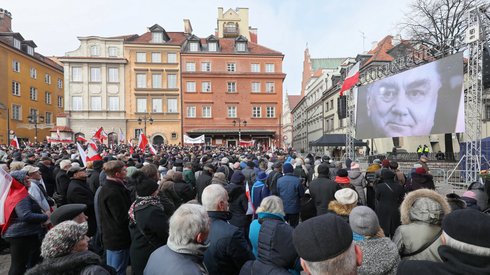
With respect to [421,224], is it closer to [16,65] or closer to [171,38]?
[16,65]

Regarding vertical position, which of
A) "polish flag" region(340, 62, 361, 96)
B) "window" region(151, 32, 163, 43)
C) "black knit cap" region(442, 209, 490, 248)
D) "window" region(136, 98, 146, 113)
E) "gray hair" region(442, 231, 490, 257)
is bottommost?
"gray hair" region(442, 231, 490, 257)

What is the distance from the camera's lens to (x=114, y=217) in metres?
4.48

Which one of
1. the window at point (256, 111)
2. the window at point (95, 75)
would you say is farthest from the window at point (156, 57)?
the window at point (256, 111)

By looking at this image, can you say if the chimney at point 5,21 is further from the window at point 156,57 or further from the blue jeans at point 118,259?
the blue jeans at point 118,259

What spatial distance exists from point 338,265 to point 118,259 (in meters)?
3.84

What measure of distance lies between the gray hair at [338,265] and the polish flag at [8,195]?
4.62 meters

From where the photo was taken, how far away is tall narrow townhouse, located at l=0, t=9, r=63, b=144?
4075cm

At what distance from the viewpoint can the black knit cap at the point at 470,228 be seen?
1.78 meters

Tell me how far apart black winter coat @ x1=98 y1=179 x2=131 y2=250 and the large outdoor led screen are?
1339cm

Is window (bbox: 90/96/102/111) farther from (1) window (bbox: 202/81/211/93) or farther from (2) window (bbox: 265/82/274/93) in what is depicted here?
(2) window (bbox: 265/82/274/93)

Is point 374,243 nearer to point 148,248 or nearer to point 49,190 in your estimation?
point 148,248

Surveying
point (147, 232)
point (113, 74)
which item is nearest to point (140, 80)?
point (113, 74)

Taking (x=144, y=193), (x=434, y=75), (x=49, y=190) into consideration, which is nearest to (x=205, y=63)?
(x=434, y=75)

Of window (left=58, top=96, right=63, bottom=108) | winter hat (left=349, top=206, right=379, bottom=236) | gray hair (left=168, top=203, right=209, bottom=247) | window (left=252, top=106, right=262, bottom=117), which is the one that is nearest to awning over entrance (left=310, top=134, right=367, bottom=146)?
winter hat (left=349, top=206, right=379, bottom=236)
